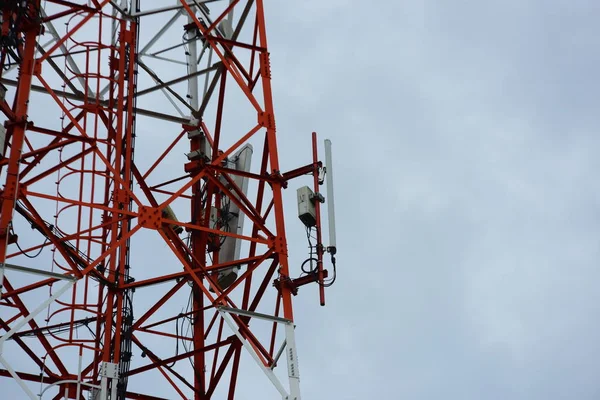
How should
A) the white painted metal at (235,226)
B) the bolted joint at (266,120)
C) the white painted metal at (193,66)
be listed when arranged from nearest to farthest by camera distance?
the bolted joint at (266,120)
the white painted metal at (235,226)
the white painted metal at (193,66)

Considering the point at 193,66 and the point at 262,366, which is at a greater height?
the point at 193,66

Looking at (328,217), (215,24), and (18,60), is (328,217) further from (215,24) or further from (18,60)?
(18,60)

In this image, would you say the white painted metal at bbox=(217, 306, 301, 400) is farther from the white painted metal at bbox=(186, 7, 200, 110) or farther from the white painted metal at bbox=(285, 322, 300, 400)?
the white painted metal at bbox=(186, 7, 200, 110)

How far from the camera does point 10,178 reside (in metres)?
23.9

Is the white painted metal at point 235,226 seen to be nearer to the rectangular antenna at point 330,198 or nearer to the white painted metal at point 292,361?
the rectangular antenna at point 330,198

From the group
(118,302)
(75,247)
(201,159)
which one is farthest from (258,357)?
(201,159)

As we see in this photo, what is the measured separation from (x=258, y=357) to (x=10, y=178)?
6291 mm

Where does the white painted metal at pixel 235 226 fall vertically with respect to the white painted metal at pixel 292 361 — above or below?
above

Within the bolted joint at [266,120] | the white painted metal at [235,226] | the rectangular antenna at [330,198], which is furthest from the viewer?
the white painted metal at [235,226]

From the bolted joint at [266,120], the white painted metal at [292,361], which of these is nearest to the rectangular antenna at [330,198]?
the bolted joint at [266,120]

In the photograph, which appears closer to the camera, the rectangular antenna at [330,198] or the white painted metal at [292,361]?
the white painted metal at [292,361]

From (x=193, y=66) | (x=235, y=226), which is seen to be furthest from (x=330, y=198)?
(x=193, y=66)

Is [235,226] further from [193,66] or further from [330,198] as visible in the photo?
[193,66]

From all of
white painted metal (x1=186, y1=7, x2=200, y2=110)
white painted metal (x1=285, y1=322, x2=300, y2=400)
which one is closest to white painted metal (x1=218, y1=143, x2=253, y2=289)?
white painted metal (x1=186, y1=7, x2=200, y2=110)
